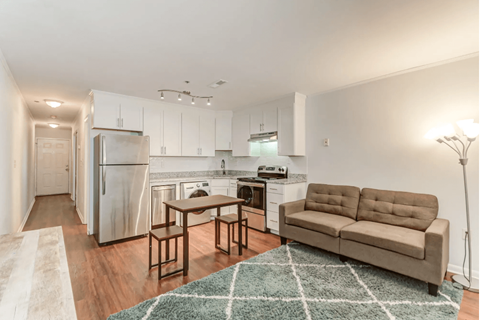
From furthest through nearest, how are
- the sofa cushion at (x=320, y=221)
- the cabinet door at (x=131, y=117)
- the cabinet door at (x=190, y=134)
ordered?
the cabinet door at (x=190, y=134)
the cabinet door at (x=131, y=117)
the sofa cushion at (x=320, y=221)

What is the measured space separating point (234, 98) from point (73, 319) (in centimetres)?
401

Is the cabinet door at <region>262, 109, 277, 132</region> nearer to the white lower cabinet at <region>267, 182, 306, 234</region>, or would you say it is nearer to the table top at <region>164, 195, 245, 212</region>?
the white lower cabinet at <region>267, 182, 306, 234</region>

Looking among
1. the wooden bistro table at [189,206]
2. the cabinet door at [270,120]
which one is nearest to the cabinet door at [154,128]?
the wooden bistro table at [189,206]

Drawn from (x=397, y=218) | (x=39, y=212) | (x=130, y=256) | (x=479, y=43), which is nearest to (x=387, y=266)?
(x=397, y=218)

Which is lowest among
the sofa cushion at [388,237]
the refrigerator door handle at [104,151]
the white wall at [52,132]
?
the sofa cushion at [388,237]

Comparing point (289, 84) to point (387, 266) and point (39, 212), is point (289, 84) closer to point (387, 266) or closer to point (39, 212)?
point (387, 266)

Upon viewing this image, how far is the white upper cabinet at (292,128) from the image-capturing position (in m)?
4.15

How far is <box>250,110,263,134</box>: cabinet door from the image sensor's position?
4.73 metres

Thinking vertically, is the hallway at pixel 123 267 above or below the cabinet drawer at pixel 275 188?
below

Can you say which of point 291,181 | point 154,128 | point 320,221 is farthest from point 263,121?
point 320,221

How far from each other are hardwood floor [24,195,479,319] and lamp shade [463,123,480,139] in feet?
5.16

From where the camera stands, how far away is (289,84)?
365 cm

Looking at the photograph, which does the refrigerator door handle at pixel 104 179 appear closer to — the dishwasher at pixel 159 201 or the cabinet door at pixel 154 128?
the dishwasher at pixel 159 201

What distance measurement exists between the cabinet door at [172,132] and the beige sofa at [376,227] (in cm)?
252
